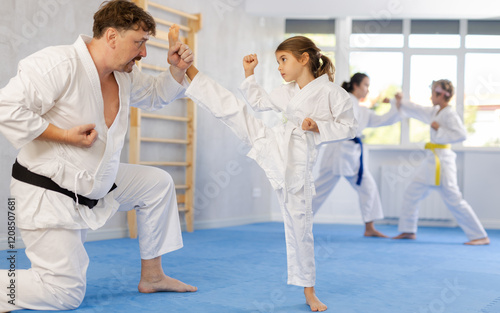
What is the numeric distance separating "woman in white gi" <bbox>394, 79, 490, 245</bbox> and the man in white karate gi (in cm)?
335

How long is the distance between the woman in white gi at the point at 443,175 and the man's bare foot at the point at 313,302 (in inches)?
111

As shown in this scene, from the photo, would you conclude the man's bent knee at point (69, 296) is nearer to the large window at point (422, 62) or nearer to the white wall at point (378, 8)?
the white wall at point (378, 8)

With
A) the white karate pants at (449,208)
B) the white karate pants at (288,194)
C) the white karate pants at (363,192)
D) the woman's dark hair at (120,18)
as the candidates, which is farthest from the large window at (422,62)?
the woman's dark hair at (120,18)

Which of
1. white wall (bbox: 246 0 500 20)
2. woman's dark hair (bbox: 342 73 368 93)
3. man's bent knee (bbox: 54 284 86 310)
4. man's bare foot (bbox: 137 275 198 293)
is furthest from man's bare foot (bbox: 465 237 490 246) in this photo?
man's bent knee (bbox: 54 284 86 310)

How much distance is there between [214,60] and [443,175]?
2441 mm

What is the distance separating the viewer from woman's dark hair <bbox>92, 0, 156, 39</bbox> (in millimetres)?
2109

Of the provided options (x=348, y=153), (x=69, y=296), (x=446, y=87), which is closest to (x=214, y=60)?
(x=348, y=153)

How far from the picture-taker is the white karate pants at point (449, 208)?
4754mm

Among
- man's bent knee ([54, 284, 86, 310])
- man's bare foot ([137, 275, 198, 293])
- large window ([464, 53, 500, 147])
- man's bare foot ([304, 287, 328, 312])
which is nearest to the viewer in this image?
man's bent knee ([54, 284, 86, 310])

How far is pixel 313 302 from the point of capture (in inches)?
89.7

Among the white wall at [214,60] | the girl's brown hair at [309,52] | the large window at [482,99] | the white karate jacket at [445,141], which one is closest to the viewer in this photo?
the girl's brown hair at [309,52]

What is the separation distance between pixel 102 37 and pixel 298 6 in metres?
4.03

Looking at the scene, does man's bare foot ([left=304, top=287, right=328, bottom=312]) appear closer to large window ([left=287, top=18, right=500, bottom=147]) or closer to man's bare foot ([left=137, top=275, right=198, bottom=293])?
man's bare foot ([left=137, top=275, right=198, bottom=293])

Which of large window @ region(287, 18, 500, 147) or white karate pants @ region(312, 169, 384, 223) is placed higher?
large window @ region(287, 18, 500, 147)
